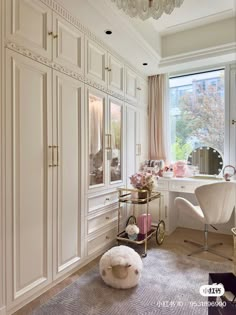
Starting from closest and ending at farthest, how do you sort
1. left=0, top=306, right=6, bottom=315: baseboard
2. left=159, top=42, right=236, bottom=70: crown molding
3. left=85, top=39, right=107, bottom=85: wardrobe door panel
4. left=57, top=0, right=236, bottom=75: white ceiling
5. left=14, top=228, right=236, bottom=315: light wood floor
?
left=0, top=306, right=6, bottom=315: baseboard, left=14, top=228, right=236, bottom=315: light wood floor, left=57, top=0, right=236, bottom=75: white ceiling, left=85, top=39, right=107, bottom=85: wardrobe door panel, left=159, top=42, right=236, bottom=70: crown molding

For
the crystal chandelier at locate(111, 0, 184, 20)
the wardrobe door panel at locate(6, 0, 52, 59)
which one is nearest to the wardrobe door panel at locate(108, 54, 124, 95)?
the wardrobe door panel at locate(6, 0, 52, 59)

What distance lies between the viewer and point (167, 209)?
3330mm

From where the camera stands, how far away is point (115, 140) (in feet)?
9.73

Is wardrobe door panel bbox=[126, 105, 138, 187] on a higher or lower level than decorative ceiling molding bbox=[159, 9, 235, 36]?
lower

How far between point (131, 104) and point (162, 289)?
2.43 meters

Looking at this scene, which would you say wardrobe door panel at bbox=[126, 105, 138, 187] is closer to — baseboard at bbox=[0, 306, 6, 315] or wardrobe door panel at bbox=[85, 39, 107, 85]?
wardrobe door panel at bbox=[85, 39, 107, 85]

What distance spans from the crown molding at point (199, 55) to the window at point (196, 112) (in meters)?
0.47

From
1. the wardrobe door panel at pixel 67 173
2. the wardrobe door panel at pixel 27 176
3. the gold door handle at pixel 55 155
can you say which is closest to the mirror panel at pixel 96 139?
the wardrobe door panel at pixel 67 173

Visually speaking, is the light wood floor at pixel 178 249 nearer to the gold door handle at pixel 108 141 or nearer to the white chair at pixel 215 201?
the white chair at pixel 215 201

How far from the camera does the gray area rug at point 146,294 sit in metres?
1.68

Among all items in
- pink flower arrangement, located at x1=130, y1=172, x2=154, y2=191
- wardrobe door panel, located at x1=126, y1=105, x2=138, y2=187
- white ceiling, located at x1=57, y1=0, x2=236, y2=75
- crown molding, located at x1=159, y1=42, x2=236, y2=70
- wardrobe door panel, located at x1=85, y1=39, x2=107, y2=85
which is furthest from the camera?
wardrobe door panel, located at x1=126, y1=105, x2=138, y2=187

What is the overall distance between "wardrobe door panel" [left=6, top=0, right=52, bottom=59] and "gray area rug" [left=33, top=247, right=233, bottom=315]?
2041 millimetres

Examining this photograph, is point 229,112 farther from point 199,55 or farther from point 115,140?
point 115,140

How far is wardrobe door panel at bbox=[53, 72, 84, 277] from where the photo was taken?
2031 mm
